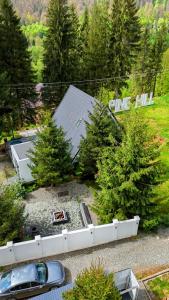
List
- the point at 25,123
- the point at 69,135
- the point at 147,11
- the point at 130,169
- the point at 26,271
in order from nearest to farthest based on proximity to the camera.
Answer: the point at 26,271
the point at 130,169
the point at 69,135
the point at 25,123
the point at 147,11

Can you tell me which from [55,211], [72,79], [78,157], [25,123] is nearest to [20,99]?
[25,123]

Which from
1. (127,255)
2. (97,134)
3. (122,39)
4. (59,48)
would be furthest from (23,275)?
(122,39)

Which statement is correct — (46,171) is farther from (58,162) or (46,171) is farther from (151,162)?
(151,162)

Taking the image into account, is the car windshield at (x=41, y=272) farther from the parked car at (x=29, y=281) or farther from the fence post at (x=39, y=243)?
the fence post at (x=39, y=243)

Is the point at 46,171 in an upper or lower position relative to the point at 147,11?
lower

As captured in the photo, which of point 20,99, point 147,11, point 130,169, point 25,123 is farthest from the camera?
point 147,11

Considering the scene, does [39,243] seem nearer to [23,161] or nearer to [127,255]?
[127,255]

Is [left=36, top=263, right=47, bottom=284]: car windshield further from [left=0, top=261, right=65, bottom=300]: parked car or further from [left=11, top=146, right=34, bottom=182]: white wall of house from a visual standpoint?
[left=11, top=146, right=34, bottom=182]: white wall of house

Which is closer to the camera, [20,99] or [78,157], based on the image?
[78,157]
